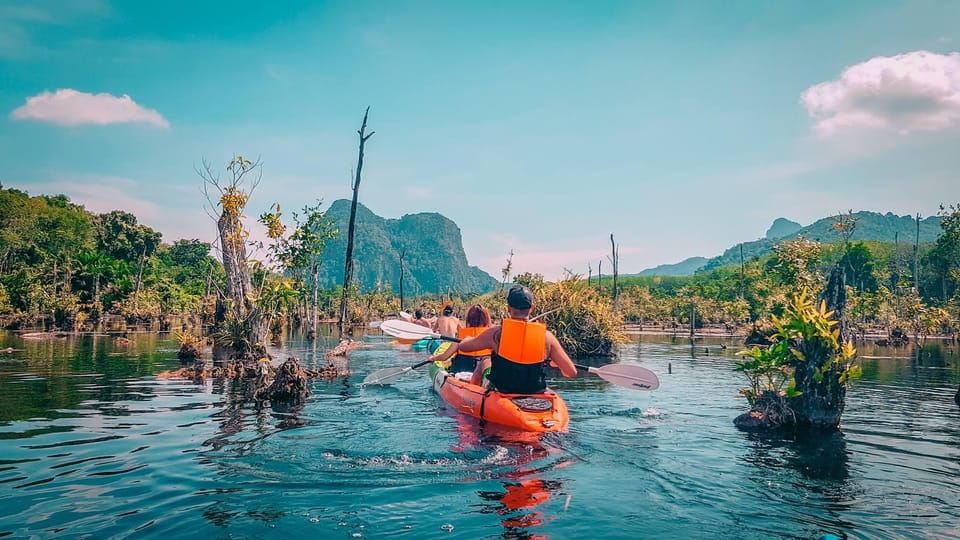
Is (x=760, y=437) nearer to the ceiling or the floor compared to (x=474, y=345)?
nearer to the floor

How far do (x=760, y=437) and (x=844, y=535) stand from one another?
4101 mm

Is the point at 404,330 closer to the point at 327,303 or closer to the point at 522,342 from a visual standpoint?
the point at 522,342

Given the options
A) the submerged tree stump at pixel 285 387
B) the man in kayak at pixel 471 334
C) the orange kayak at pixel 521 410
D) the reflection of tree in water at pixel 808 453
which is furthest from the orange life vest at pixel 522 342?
the submerged tree stump at pixel 285 387

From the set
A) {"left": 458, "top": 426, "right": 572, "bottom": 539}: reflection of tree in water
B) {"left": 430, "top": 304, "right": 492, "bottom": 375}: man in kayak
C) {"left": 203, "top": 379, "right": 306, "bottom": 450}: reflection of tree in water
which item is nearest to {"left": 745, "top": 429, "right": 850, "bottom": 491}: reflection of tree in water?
{"left": 458, "top": 426, "right": 572, "bottom": 539}: reflection of tree in water

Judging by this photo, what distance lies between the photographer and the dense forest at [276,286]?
30.3 meters

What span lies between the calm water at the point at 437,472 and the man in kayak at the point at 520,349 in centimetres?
77

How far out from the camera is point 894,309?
139 feet

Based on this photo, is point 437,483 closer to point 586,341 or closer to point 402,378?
point 402,378

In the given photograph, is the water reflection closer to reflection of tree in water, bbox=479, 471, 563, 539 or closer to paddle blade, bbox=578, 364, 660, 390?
paddle blade, bbox=578, 364, 660, 390

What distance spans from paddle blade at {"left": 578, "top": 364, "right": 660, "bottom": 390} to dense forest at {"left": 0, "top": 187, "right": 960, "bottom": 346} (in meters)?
7.93

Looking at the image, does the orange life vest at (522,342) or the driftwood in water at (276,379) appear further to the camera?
the driftwood in water at (276,379)

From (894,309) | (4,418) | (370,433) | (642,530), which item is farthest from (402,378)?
(894,309)

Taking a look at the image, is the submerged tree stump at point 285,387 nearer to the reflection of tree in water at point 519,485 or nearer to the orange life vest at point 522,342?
the reflection of tree in water at point 519,485

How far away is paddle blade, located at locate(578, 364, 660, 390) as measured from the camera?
9352 mm
